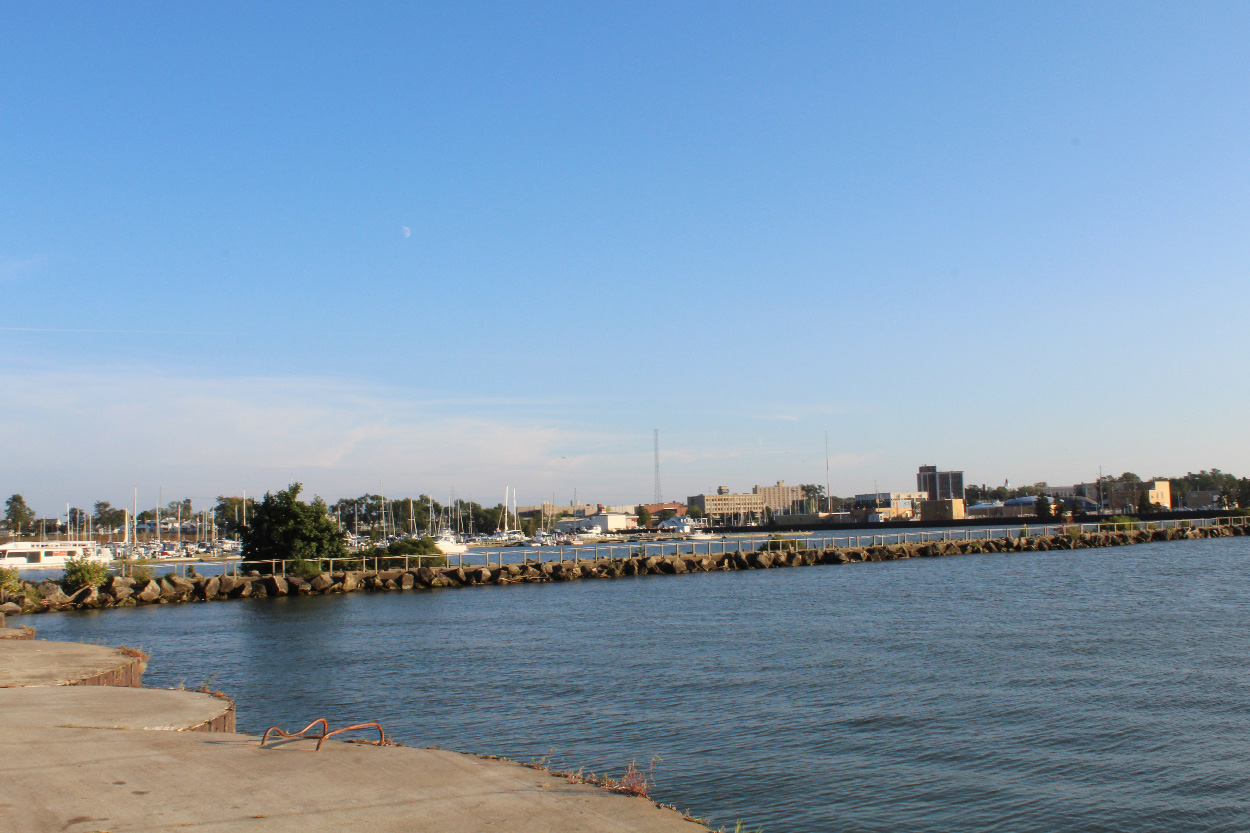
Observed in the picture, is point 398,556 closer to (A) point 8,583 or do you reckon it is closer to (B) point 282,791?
(A) point 8,583

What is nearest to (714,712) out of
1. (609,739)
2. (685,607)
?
(609,739)

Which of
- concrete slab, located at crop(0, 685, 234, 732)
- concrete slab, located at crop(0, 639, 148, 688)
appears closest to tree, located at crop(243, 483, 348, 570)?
concrete slab, located at crop(0, 639, 148, 688)

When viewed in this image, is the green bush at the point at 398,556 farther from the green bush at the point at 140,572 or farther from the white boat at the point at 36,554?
the white boat at the point at 36,554

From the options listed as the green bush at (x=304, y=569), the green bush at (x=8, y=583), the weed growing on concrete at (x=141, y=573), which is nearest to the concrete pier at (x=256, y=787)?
the green bush at (x=8, y=583)

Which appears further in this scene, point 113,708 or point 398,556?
point 398,556

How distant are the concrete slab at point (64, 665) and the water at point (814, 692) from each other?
2.79 m

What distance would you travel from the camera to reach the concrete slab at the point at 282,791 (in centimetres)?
796

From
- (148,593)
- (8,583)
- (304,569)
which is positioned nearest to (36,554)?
(304,569)

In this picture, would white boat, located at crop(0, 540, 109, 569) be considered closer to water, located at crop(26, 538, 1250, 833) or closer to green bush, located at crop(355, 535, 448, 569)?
green bush, located at crop(355, 535, 448, 569)

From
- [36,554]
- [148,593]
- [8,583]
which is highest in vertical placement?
[8,583]

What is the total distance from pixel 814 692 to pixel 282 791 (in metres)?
16.0

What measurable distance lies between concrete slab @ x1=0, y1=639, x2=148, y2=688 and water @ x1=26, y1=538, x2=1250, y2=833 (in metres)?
2.79

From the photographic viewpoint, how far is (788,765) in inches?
632

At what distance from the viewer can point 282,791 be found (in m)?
8.80
